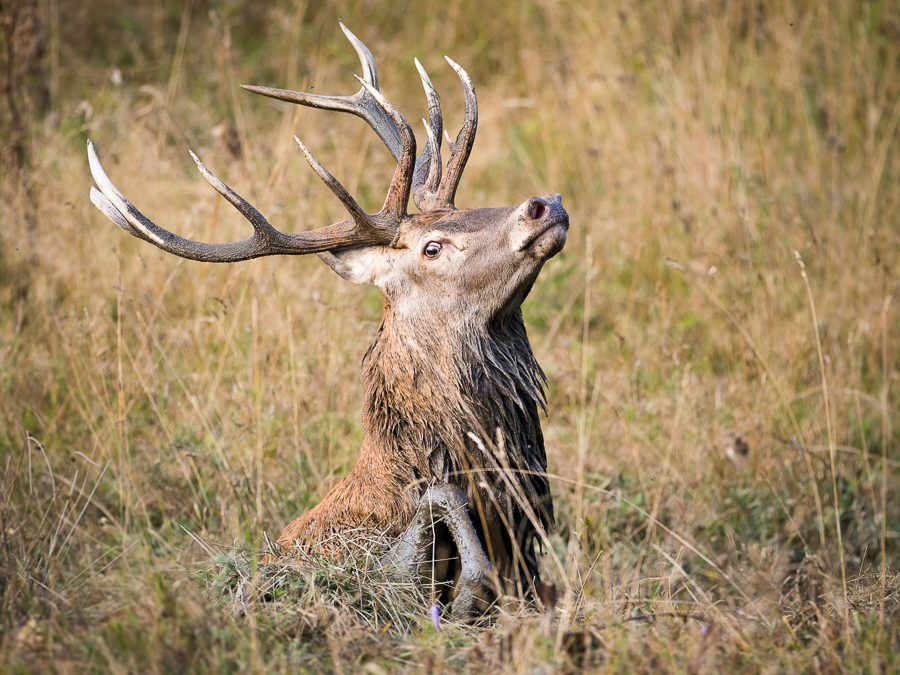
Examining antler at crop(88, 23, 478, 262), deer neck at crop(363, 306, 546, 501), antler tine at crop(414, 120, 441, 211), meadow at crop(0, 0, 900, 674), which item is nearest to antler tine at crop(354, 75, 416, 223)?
antler at crop(88, 23, 478, 262)

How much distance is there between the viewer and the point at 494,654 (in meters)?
2.27

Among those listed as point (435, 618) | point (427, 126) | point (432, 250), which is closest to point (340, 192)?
point (432, 250)

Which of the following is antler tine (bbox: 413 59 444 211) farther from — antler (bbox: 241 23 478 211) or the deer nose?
the deer nose

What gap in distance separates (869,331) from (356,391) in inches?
115

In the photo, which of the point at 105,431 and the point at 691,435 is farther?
the point at 691,435

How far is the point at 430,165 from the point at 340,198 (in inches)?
20.6

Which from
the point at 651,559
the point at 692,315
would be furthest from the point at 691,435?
the point at 692,315

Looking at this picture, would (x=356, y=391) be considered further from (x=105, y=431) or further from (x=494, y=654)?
(x=494, y=654)

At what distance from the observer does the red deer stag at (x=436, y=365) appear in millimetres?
2996

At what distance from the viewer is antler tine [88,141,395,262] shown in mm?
3010

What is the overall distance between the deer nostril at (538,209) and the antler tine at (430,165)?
50 cm

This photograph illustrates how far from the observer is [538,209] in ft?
9.95

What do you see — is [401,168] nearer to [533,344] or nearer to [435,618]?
[435,618]

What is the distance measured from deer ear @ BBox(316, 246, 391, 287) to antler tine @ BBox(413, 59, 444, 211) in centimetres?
28
